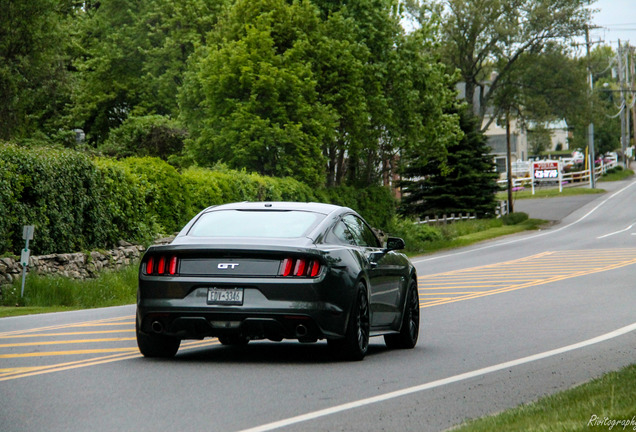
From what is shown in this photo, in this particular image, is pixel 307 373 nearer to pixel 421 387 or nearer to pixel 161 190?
pixel 421 387

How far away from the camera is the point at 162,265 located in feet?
35.3

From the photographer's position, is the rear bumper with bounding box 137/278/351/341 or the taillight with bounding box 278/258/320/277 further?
the taillight with bounding box 278/258/320/277

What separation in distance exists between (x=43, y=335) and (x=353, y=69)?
31194mm

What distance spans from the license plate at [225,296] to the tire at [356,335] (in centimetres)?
106

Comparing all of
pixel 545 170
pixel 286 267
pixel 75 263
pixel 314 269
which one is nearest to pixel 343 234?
pixel 314 269

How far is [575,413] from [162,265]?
4657mm

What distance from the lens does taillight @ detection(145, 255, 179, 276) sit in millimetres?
10695

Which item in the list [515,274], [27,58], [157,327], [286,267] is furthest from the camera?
[27,58]

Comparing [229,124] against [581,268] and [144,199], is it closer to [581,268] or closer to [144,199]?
[144,199]

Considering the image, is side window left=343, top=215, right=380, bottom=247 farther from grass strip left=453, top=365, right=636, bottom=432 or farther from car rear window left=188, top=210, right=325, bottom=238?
grass strip left=453, top=365, right=636, bottom=432

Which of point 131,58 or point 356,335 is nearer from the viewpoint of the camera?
point 356,335

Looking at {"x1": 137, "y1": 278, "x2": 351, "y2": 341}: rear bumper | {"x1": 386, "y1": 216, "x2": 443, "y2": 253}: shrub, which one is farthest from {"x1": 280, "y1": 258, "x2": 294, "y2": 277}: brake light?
{"x1": 386, "y1": 216, "x2": 443, "y2": 253}: shrub

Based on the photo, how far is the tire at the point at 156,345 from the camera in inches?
431

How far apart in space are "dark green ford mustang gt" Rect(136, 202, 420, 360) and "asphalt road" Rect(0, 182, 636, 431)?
0.32m
